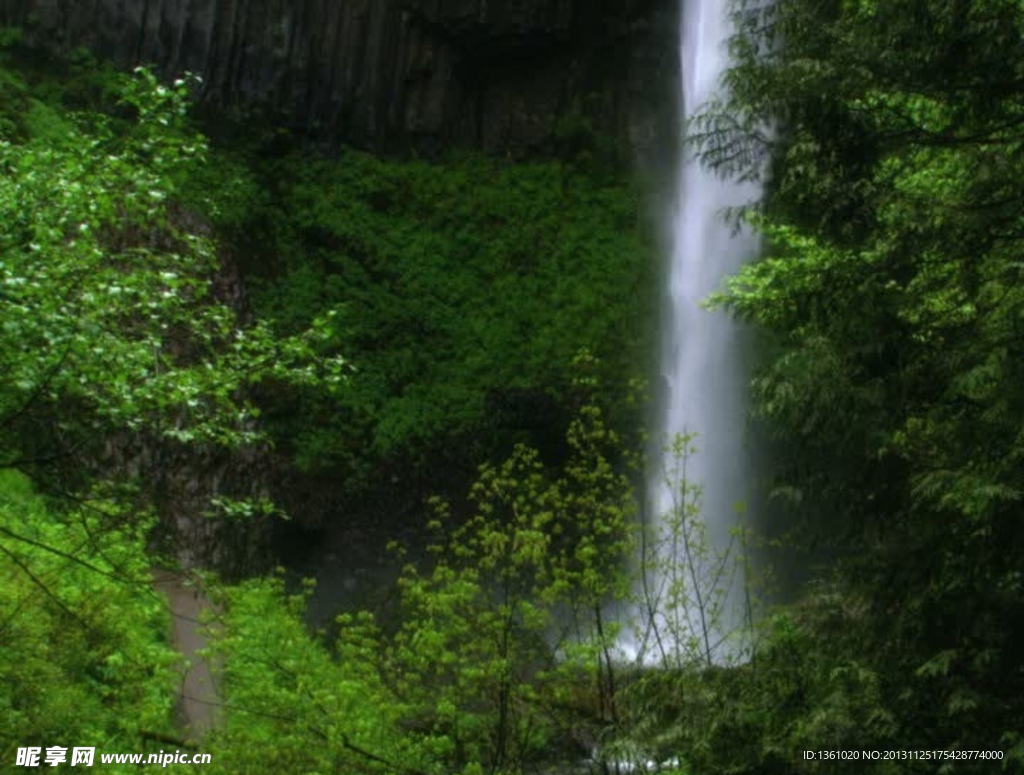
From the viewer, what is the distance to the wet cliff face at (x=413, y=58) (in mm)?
21609

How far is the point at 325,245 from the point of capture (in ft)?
70.0

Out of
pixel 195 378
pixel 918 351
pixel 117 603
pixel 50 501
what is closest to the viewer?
pixel 195 378

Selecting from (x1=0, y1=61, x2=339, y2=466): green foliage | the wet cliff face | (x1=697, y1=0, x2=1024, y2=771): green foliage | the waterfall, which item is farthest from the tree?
the wet cliff face

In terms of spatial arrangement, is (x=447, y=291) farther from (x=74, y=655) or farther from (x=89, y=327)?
(x=89, y=327)

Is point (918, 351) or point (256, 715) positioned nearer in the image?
point (918, 351)

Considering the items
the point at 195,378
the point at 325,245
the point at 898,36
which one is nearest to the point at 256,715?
the point at 195,378

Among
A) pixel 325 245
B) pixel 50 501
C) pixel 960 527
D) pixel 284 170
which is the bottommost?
pixel 960 527

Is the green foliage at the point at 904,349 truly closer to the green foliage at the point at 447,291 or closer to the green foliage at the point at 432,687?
the green foliage at the point at 432,687

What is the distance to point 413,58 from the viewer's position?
23.2 metres

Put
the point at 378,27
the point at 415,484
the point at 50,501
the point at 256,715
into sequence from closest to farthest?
the point at 256,715 → the point at 50,501 → the point at 415,484 → the point at 378,27

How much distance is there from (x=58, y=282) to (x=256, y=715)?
11.1 ft

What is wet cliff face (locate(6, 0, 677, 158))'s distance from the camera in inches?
851

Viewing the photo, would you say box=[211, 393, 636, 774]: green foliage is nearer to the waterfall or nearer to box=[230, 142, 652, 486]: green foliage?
the waterfall

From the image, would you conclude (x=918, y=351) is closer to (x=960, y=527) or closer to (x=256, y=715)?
(x=960, y=527)
